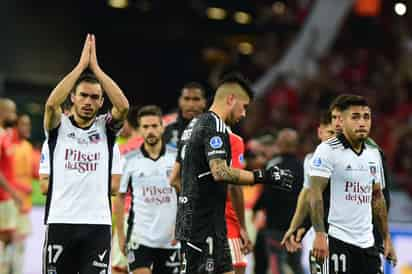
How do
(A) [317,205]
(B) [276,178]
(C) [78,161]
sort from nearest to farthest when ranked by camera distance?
(B) [276,178] → (C) [78,161] → (A) [317,205]

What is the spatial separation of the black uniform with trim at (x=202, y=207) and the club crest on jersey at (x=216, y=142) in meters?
0.07

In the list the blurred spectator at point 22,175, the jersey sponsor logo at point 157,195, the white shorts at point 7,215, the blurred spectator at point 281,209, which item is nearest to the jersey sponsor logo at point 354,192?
the jersey sponsor logo at point 157,195

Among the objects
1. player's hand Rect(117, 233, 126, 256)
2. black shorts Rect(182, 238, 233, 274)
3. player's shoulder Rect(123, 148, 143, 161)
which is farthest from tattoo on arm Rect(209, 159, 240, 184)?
player's shoulder Rect(123, 148, 143, 161)

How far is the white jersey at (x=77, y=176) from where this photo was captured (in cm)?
837

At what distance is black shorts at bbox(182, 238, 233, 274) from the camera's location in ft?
26.8

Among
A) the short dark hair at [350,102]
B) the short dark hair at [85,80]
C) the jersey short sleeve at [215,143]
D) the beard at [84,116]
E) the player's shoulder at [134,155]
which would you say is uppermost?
the short dark hair at [85,80]

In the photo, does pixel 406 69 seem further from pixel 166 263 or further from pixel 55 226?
pixel 55 226

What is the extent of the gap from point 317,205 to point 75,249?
6.93 ft

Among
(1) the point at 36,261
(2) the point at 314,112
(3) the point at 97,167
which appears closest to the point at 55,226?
(3) the point at 97,167

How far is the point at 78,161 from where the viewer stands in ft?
27.7

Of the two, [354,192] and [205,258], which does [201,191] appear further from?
[354,192]

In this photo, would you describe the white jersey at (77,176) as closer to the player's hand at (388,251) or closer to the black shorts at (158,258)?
the black shorts at (158,258)

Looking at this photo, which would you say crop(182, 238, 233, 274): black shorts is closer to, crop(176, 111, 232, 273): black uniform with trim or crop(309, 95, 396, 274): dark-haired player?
crop(176, 111, 232, 273): black uniform with trim

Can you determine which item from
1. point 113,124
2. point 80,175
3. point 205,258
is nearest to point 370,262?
point 205,258
